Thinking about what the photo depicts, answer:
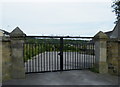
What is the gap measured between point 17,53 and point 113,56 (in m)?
4.73

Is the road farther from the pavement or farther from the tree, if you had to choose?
the tree

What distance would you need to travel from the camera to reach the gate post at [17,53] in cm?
703

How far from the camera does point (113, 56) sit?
831cm

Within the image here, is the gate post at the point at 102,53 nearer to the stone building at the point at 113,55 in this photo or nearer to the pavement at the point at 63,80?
the stone building at the point at 113,55

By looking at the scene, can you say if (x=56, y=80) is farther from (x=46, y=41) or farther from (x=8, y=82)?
(x=46, y=41)

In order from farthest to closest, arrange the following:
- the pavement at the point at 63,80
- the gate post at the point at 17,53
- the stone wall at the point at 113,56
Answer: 1. the stone wall at the point at 113,56
2. the gate post at the point at 17,53
3. the pavement at the point at 63,80

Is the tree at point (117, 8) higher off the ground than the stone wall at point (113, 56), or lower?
higher

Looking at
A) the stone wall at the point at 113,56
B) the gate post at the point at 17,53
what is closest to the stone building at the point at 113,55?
the stone wall at the point at 113,56

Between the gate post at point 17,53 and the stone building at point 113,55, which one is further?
the stone building at point 113,55

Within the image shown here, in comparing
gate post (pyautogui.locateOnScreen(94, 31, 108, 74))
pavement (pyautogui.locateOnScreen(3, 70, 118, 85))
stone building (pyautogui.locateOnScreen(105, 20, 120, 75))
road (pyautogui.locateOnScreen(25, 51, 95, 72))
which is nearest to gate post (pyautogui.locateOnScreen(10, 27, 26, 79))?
pavement (pyautogui.locateOnScreen(3, 70, 118, 85))

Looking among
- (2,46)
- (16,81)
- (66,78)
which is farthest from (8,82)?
(66,78)

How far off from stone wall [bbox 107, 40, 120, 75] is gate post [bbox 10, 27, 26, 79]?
441 centimetres

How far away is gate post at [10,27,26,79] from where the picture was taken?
23.1ft

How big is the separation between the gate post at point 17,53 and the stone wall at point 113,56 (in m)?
4.41
